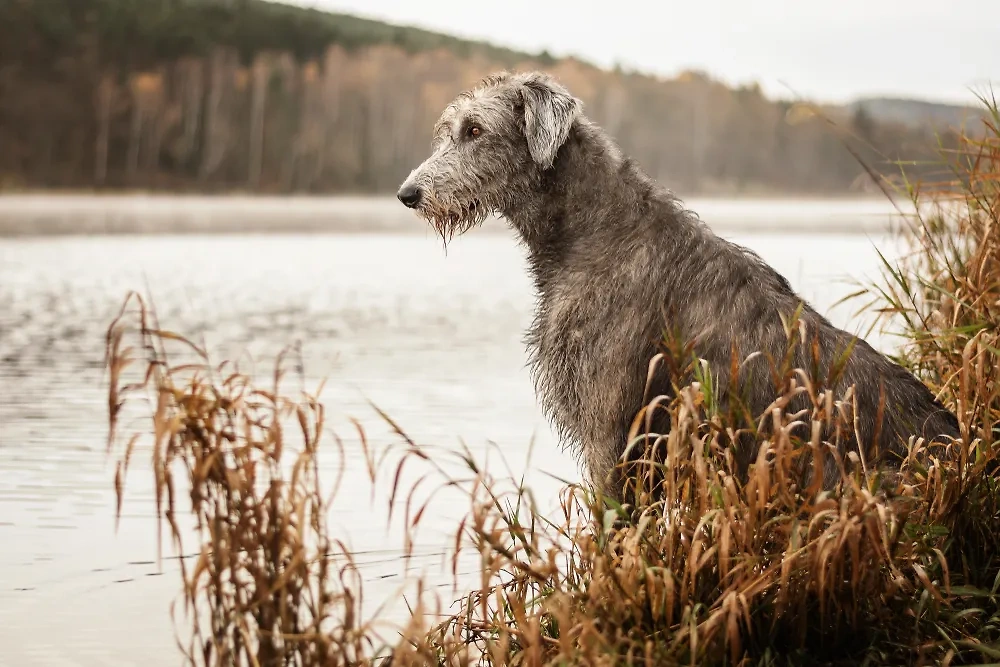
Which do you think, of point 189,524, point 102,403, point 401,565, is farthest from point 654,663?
point 102,403

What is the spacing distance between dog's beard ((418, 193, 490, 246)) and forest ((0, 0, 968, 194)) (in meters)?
54.3

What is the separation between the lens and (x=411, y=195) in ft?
18.8

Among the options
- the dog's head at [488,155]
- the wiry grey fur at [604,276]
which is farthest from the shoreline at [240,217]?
the wiry grey fur at [604,276]

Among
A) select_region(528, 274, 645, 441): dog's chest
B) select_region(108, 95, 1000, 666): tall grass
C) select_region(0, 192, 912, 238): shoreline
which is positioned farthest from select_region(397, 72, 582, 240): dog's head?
select_region(0, 192, 912, 238): shoreline

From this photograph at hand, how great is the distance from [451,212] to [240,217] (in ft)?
147

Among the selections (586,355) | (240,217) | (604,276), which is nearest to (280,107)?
(240,217)

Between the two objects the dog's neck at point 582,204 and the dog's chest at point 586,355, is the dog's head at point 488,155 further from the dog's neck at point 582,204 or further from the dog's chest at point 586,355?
the dog's chest at point 586,355

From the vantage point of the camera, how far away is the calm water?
18.6 feet

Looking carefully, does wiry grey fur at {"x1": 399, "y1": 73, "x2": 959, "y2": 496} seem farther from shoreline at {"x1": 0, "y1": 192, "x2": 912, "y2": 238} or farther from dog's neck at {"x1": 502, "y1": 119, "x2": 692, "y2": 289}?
shoreline at {"x1": 0, "y1": 192, "x2": 912, "y2": 238}

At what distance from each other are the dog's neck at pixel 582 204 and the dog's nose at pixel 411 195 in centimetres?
41

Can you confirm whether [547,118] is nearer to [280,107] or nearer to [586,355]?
[586,355]

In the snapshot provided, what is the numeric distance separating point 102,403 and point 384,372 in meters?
3.12

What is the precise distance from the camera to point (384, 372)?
41.3ft

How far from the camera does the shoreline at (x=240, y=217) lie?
130ft
